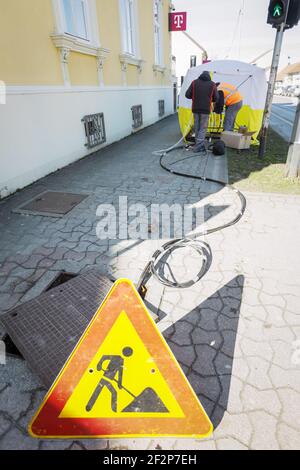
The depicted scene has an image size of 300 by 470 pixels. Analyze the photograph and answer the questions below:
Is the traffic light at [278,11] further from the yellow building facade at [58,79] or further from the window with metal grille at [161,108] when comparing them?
the window with metal grille at [161,108]

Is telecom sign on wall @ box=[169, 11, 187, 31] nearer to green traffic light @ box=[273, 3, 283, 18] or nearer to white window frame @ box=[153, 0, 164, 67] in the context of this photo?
white window frame @ box=[153, 0, 164, 67]

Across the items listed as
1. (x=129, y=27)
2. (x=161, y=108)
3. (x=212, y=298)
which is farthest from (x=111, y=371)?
(x=161, y=108)

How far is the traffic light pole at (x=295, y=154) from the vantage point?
18.5ft

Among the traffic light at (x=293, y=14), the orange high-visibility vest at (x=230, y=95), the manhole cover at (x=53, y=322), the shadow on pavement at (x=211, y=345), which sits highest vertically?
the traffic light at (x=293, y=14)

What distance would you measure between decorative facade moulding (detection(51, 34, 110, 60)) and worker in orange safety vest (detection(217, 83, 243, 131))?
3.68m

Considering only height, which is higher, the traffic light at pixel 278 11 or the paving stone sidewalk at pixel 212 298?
the traffic light at pixel 278 11

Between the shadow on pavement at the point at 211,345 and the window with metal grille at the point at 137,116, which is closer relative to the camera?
the shadow on pavement at the point at 211,345

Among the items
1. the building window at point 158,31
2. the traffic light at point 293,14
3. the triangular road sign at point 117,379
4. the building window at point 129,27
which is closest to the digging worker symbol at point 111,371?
the triangular road sign at point 117,379

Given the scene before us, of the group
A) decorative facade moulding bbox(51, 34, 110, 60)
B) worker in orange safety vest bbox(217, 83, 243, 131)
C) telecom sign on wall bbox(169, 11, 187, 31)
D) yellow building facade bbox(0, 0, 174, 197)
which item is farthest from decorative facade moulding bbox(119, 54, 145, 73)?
telecom sign on wall bbox(169, 11, 187, 31)

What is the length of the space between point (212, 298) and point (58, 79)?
596 cm

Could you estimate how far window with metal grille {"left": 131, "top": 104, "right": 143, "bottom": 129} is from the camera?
11445 mm

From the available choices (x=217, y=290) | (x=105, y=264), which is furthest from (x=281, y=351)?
(x=105, y=264)
